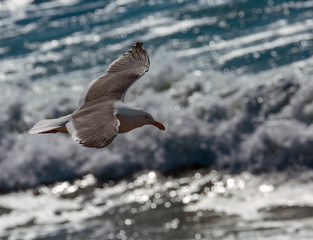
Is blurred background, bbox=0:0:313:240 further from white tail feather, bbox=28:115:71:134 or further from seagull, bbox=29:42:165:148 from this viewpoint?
white tail feather, bbox=28:115:71:134

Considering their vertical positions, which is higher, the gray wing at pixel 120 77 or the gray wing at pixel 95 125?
the gray wing at pixel 120 77

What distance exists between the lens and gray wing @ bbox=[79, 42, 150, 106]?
506 cm

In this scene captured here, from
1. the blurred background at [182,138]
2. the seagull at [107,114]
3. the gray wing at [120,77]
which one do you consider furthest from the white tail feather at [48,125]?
the blurred background at [182,138]

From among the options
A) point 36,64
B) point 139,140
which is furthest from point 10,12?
point 139,140

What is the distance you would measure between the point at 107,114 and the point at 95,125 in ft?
0.76

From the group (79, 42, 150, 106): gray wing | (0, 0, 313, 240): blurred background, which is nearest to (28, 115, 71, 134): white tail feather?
(79, 42, 150, 106): gray wing

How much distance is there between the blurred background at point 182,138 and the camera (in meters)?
7.85

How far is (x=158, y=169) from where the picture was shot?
31.2 ft

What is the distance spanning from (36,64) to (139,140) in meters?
5.44

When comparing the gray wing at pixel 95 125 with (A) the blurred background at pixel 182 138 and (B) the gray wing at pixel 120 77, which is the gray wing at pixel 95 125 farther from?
(A) the blurred background at pixel 182 138

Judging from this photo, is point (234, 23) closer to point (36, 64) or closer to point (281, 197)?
point (36, 64)

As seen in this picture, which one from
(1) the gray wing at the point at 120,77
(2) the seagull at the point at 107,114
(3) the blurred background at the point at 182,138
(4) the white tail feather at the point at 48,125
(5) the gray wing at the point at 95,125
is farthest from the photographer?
(3) the blurred background at the point at 182,138

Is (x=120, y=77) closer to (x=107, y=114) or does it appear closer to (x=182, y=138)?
(x=107, y=114)

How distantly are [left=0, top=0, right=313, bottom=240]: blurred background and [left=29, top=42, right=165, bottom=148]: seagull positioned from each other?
94.3 inches
